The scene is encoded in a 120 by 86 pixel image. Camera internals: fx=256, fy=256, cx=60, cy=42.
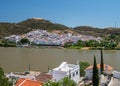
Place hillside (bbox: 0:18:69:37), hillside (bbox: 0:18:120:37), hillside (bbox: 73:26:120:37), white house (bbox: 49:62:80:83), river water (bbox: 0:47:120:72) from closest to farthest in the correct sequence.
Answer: white house (bbox: 49:62:80:83), river water (bbox: 0:47:120:72), hillside (bbox: 0:18:69:37), hillside (bbox: 0:18:120:37), hillside (bbox: 73:26:120:37)

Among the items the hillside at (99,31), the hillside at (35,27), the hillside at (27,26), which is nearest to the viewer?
the hillside at (27,26)

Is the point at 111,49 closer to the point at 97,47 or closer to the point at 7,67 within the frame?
the point at 97,47

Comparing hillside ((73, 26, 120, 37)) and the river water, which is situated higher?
hillside ((73, 26, 120, 37))

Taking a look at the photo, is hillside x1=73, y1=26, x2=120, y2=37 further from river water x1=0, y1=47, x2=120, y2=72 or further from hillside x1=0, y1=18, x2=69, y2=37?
river water x1=0, y1=47, x2=120, y2=72

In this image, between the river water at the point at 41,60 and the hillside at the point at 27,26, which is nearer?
the river water at the point at 41,60

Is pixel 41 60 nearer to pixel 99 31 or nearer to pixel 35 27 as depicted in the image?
pixel 35 27

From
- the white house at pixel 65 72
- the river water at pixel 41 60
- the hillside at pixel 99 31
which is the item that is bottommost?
the river water at pixel 41 60

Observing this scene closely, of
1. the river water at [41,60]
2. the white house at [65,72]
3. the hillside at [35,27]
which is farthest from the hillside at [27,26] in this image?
the white house at [65,72]

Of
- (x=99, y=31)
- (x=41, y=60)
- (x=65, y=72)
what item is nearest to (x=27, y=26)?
(x=99, y=31)

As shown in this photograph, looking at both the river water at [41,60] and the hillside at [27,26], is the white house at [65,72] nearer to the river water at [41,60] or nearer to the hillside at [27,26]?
the river water at [41,60]

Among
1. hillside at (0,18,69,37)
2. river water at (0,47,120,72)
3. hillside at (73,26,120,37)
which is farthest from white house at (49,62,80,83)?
hillside at (73,26,120,37)

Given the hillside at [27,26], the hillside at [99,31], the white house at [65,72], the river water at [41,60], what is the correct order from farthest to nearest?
the hillside at [99,31] < the hillside at [27,26] < the river water at [41,60] < the white house at [65,72]
